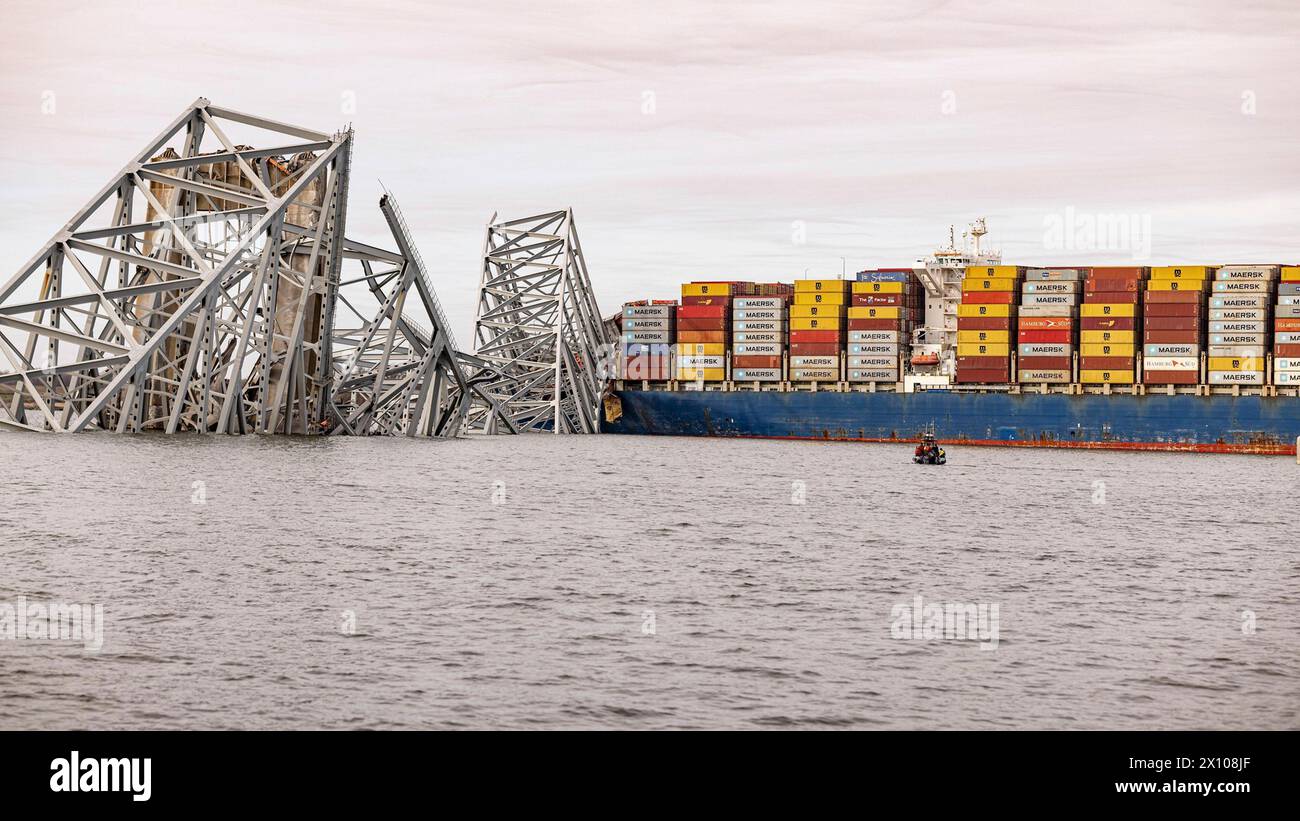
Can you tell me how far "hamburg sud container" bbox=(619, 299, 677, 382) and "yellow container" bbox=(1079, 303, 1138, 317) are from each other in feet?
140

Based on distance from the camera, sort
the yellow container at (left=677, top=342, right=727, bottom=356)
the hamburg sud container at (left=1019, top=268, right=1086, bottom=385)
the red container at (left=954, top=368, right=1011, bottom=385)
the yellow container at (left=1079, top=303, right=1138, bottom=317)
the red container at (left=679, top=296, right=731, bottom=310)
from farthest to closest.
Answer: the red container at (left=679, top=296, right=731, bottom=310) → the yellow container at (left=677, top=342, right=727, bottom=356) → the red container at (left=954, top=368, right=1011, bottom=385) → the hamburg sud container at (left=1019, top=268, right=1086, bottom=385) → the yellow container at (left=1079, top=303, right=1138, bottom=317)

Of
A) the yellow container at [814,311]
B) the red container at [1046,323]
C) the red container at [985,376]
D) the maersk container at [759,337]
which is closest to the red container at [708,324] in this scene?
the maersk container at [759,337]

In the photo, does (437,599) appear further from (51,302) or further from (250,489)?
(51,302)

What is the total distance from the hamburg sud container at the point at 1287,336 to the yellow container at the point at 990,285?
22784mm

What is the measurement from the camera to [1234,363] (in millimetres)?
125375

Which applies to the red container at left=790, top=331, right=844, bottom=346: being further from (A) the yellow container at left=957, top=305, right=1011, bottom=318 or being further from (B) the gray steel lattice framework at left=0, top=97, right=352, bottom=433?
(B) the gray steel lattice framework at left=0, top=97, right=352, bottom=433

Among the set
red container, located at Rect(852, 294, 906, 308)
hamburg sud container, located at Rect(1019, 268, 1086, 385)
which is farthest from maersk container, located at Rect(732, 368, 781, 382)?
hamburg sud container, located at Rect(1019, 268, 1086, 385)

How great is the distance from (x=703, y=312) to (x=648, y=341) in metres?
7.49

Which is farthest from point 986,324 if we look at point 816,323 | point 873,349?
point 816,323

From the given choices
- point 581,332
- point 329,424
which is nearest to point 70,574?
point 329,424

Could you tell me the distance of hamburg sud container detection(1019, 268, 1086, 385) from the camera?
5167 inches

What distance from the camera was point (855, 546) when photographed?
4472cm

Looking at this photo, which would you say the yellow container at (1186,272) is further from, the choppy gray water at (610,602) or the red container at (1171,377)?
the choppy gray water at (610,602)

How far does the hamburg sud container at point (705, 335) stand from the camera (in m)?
150
